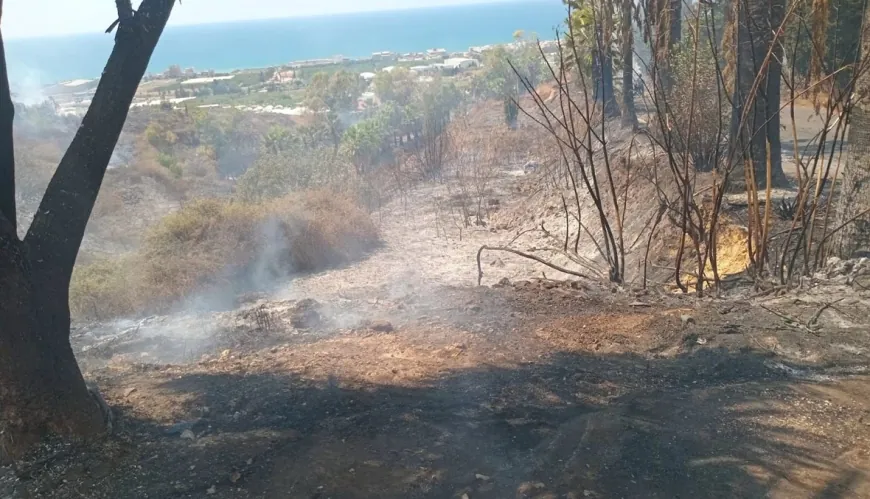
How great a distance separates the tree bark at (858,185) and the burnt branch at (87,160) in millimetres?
5990

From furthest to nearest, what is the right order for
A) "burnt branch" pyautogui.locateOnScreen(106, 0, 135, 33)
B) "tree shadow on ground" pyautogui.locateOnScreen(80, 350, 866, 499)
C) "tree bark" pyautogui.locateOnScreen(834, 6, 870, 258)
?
"tree bark" pyautogui.locateOnScreen(834, 6, 870, 258)
"burnt branch" pyautogui.locateOnScreen(106, 0, 135, 33)
"tree shadow on ground" pyautogui.locateOnScreen(80, 350, 866, 499)

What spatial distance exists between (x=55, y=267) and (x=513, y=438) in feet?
8.43

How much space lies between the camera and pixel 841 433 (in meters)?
3.45

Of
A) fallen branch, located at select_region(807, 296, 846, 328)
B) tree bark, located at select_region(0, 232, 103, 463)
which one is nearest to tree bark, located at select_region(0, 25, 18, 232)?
tree bark, located at select_region(0, 232, 103, 463)

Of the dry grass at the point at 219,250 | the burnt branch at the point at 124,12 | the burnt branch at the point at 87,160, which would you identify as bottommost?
the dry grass at the point at 219,250

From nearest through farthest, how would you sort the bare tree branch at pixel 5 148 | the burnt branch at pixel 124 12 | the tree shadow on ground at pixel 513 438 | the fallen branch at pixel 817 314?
the tree shadow on ground at pixel 513 438, the bare tree branch at pixel 5 148, the burnt branch at pixel 124 12, the fallen branch at pixel 817 314

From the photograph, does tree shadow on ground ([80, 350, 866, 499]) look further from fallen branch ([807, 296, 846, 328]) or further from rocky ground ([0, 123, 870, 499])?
fallen branch ([807, 296, 846, 328])

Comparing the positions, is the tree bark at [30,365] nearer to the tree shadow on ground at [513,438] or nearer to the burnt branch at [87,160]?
the burnt branch at [87,160]

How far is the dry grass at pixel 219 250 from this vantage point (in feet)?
38.5

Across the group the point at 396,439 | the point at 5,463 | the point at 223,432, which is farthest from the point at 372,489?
the point at 5,463

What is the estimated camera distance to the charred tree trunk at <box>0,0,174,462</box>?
3189 mm

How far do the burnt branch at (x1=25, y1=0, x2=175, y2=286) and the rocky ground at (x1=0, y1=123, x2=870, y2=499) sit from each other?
3.41 ft

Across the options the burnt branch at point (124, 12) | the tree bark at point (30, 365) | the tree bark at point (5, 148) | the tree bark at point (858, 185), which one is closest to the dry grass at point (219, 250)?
the tree bark at point (5, 148)

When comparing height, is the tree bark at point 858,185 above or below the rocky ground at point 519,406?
above
